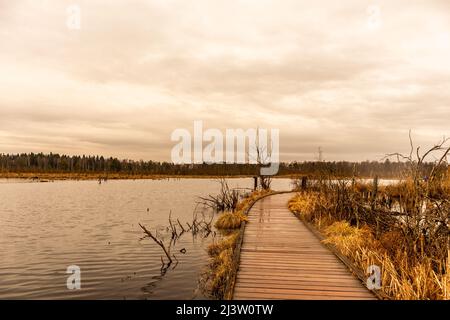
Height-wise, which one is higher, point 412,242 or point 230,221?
point 412,242

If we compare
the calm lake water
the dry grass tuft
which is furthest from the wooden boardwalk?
the dry grass tuft

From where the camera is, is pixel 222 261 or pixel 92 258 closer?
pixel 222 261

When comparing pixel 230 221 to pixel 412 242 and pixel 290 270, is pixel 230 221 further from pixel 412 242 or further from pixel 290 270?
pixel 412 242

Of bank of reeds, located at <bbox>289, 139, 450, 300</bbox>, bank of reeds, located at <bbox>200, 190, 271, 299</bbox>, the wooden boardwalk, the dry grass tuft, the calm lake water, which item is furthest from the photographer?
the dry grass tuft

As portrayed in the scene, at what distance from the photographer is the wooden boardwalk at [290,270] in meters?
6.93

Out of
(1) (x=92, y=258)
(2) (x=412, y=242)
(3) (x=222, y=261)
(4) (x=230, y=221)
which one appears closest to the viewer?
(2) (x=412, y=242)

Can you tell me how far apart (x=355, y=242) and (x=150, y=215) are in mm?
18665

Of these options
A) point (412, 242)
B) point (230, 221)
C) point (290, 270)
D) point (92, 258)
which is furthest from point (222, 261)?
point (230, 221)

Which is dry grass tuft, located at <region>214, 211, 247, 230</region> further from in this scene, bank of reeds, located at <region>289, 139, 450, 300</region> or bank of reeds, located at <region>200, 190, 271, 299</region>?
bank of reeds, located at <region>289, 139, 450, 300</region>

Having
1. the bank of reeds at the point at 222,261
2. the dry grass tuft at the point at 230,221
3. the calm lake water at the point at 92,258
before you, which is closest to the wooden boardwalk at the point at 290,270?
the bank of reeds at the point at 222,261

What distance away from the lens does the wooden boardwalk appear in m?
6.93

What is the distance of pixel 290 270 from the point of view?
844cm

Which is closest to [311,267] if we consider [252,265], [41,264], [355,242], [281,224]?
[252,265]
